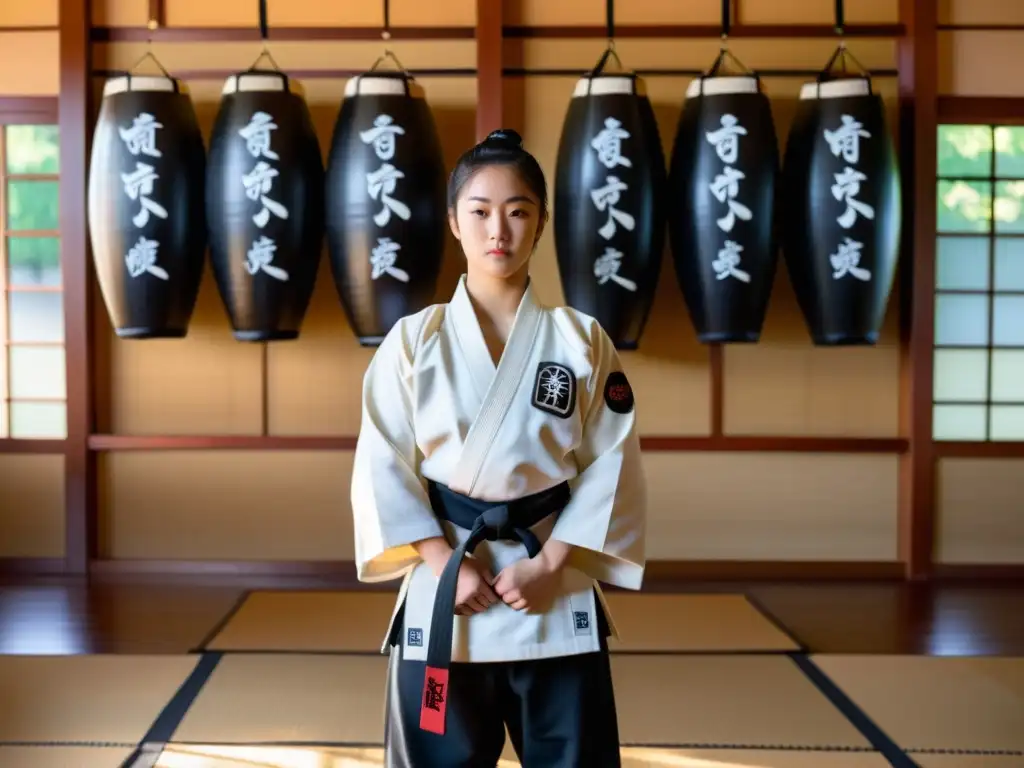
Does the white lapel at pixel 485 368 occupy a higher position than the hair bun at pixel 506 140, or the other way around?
the hair bun at pixel 506 140

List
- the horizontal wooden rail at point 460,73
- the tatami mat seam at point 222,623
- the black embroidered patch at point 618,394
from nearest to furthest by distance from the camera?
the black embroidered patch at point 618,394, the tatami mat seam at point 222,623, the horizontal wooden rail at point 460,73

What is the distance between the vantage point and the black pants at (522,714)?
1395 millimetres

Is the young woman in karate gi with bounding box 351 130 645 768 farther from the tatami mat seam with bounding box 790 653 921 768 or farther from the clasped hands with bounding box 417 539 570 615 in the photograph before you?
the tatami mat seam with bounding box 790 653 921 768

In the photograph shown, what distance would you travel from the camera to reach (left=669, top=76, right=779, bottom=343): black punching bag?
369cm

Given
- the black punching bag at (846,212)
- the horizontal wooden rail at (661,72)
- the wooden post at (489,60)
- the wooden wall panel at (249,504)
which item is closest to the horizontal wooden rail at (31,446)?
the wooden wall panel at (249,504)

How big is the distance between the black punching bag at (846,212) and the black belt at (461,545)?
Answer: 2.64m

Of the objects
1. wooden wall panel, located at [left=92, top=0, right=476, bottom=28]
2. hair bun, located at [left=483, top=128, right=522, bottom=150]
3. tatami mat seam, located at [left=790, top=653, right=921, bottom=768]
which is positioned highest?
wooden wall panel, located at [left=92, top=0, right=476, bottom=28]

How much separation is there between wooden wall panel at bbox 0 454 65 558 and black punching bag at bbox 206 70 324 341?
1.13 metres

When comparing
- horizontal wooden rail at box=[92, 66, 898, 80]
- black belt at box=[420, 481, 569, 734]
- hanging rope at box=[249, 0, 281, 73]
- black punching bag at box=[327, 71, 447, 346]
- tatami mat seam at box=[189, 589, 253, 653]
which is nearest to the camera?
black belt at box=[420, 481, 569, 734]

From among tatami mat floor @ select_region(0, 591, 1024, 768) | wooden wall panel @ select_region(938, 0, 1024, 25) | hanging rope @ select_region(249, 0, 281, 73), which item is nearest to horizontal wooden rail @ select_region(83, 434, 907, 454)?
tatami mat floor @ select_region(0, 591, 1024, 768)

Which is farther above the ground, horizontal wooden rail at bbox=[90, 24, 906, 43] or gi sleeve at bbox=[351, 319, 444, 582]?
horizontal wooden rail at bbox=[90, 24, 906, 43]

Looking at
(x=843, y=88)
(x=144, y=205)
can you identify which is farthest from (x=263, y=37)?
(x=843, y=88)

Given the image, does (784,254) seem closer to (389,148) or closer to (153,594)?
(389,148)

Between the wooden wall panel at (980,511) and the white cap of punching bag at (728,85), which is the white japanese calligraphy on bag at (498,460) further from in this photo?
the wooden wall panel at (980,511)
